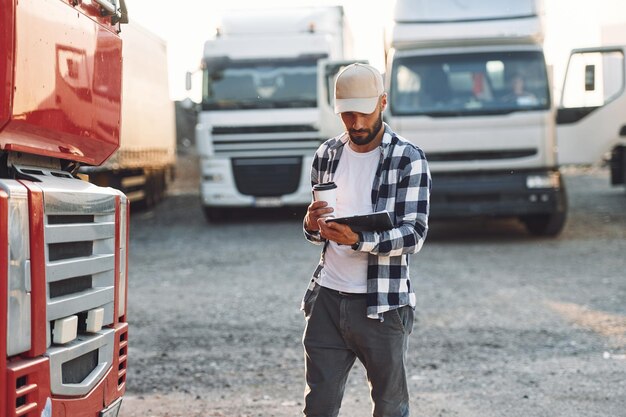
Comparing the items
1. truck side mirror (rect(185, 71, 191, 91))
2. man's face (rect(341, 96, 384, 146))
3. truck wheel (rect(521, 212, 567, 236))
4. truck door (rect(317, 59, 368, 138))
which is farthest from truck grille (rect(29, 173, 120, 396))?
truck side mirror (rect(185, 71, 191, 91))

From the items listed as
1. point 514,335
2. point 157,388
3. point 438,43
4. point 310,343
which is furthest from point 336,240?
point 438,43

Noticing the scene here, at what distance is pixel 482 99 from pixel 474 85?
22 centimetres

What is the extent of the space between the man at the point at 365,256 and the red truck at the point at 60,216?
2.93ft

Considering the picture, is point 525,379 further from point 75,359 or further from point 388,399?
point 75,359

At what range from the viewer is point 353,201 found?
15.1ft

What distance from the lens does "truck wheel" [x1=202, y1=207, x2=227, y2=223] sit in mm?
20500

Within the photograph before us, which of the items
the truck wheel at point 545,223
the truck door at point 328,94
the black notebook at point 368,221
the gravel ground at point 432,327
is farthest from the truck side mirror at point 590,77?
the black notebook at point 368,221

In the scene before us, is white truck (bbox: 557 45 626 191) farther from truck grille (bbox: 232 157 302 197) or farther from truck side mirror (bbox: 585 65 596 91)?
truck grille (bbox: 232 157 302 197)

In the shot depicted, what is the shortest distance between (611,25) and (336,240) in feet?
48.1

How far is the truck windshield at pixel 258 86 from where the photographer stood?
19.4m

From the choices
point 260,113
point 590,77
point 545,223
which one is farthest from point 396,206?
point 260,113

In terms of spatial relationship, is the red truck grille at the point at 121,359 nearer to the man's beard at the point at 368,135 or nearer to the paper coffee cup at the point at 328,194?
the paper coffee cup at the point at 328,194

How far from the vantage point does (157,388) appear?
288 inches

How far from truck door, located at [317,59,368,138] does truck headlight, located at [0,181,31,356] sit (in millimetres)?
11570
